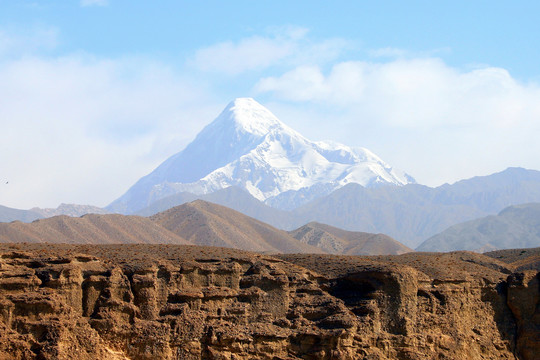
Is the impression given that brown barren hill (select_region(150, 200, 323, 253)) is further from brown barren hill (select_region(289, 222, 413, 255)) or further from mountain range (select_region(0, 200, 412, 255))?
brown barren hill (select_region(289, 222, 413, 255))

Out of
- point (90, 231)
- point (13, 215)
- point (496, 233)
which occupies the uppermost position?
point (13, 215)

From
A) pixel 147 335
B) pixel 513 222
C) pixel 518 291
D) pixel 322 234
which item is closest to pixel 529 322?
pixel 518 291

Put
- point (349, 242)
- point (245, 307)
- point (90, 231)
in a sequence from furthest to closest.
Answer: point (349, 242) < point (90, 231) < point (245, 307)

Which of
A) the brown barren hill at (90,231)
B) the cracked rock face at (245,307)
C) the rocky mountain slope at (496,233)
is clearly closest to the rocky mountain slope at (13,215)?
the brown barren hill at (90,231)

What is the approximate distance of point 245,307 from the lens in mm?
37938

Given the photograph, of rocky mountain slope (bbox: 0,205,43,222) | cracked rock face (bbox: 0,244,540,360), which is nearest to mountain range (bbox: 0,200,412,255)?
cracked rock face (bbox: 0,244,540,360)

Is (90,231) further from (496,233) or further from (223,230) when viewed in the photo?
(496,233)

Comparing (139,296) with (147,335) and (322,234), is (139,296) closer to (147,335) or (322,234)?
(147,335)

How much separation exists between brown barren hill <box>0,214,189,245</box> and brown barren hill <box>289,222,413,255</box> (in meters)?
30.6

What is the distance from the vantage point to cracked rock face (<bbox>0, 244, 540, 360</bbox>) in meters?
34.6

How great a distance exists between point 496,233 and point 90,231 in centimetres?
10101

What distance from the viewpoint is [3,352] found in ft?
108

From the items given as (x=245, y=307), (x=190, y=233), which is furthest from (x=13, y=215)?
(x=245, y=307)

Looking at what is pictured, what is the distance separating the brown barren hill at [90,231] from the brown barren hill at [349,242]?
100ft
